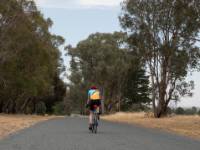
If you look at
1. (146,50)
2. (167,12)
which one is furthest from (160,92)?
(167,12)

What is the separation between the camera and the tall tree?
45125 mm

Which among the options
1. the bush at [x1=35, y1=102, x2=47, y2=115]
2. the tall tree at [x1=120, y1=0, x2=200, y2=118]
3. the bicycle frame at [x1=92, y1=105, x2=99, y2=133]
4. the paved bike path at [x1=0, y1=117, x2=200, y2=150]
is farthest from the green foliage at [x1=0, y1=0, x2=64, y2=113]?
the bush at [x1=35, y1=102, x2=47, y2=115]

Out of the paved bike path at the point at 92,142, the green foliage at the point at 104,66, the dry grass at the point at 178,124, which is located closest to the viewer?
the paved bike path at the point at 92,142

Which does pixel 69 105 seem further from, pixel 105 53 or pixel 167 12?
pixel 167 12

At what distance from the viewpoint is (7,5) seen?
49062 millimetres

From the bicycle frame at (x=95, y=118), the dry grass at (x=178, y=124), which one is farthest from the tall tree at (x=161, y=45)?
the bicycle frame at (x=95, y=118)

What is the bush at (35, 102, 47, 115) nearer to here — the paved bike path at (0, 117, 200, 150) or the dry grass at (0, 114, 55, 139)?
the dry grass at (0, 114, 55, 139)

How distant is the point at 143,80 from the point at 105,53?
69.6 feet

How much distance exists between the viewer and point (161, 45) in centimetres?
4662

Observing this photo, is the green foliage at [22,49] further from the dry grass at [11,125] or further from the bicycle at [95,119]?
the bicycle at [95,119]

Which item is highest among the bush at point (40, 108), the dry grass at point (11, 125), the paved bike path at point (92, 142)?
the bush at point (40, 108)

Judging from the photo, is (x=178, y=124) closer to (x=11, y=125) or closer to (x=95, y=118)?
(x=11, y=125)

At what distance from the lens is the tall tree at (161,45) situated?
45.1 meters

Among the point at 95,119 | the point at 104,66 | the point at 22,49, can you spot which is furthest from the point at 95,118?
the point at 104,66
